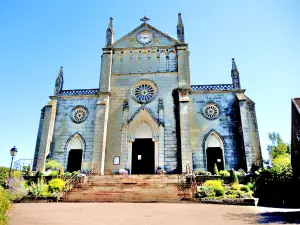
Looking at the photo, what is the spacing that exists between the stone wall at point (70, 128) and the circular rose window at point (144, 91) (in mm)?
4405

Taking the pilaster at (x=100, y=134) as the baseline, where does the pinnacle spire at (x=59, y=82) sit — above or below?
above

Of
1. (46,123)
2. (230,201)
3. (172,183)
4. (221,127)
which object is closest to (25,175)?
(46,123)

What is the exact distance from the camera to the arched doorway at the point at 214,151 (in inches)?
919

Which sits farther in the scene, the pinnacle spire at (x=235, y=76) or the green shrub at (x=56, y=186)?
the pinnacle spire at (x=235, y=76)

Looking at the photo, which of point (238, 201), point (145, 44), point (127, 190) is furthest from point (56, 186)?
point (145, 44)

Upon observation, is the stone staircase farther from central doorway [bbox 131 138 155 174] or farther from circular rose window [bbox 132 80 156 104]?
circular rose window [bbox 132 80 156 104]

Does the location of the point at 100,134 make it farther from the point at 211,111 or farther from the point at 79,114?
the point at 211,111

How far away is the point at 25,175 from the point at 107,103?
32.4 feet

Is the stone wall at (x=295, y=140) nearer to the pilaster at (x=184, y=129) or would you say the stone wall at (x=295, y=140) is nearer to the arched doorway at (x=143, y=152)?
the pilaster at (x=184, y=129)

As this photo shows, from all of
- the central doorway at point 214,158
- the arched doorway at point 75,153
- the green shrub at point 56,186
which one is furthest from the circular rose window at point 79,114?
the central doorway at point 214,158

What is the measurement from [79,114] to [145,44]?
10841 millimetres

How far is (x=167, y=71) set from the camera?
26922 millimetres

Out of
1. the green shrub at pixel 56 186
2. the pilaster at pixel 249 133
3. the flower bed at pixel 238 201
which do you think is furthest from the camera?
the pilaster at pixel 249 133

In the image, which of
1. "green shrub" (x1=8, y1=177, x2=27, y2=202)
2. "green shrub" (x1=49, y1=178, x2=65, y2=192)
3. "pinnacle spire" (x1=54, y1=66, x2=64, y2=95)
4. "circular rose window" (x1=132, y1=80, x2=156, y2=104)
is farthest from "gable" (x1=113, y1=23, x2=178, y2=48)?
"green shrub" (x1=8, y1=177, x2=27, y2=202)
